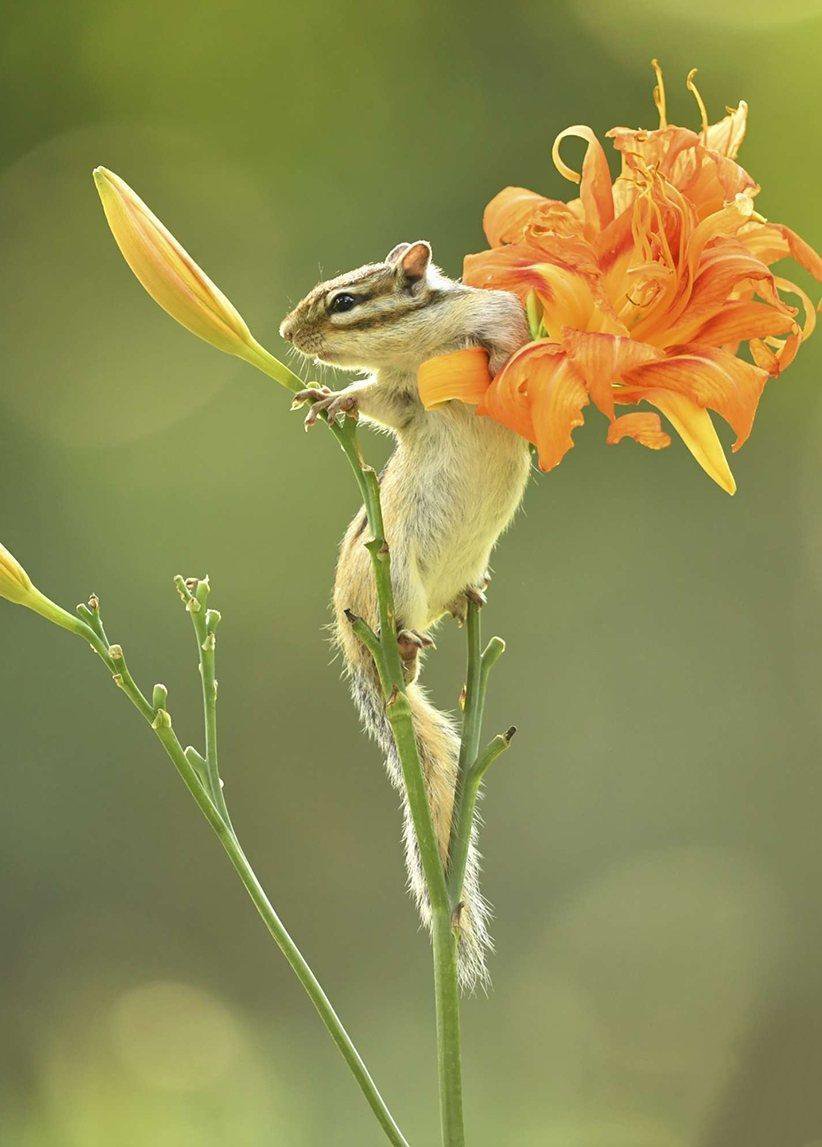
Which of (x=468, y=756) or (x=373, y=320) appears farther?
(x=373, y=320)

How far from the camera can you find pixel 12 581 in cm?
60

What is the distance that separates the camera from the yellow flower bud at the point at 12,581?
0.60 metres

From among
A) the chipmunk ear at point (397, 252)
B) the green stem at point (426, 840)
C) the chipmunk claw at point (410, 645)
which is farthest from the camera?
the chipmunk ear at point (397, 252)

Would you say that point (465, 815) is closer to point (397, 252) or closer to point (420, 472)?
point (420, 472)

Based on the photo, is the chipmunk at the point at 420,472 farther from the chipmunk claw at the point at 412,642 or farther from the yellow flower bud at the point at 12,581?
the yellow flower bud at the point at 12,581

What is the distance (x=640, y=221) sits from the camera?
1.90ft

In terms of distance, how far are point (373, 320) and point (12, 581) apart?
247 millimetres

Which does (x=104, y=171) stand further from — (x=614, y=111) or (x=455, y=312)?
(x=614, y=111)

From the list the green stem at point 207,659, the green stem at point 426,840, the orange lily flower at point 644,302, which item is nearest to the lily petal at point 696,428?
the orange lily flower at point 644,302

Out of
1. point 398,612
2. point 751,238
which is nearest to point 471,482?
point 398,612

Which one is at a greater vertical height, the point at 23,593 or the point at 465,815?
the point at 23,593

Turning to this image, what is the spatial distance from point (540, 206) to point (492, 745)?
250mm

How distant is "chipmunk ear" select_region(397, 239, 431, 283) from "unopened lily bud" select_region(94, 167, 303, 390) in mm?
206

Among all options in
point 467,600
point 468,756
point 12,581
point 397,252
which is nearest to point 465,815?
point 468,756
